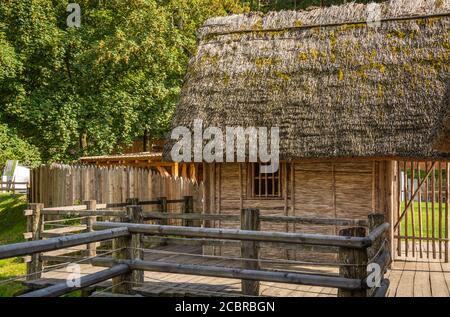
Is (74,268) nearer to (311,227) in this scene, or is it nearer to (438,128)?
(311,227)

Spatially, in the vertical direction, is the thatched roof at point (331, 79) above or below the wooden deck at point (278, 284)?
above

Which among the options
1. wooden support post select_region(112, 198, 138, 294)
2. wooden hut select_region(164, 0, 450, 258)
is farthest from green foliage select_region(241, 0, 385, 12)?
wooden support post select_region(112, 198, 138, 294)

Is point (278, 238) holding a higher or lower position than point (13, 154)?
lower

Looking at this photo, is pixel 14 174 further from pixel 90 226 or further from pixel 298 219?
pixel 298 219

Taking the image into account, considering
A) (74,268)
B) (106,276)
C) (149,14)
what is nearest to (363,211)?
(74,268)

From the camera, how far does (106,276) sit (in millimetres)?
5801

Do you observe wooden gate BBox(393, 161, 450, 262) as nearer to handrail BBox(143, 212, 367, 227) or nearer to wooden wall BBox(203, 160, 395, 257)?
wooden wall BBox(203, 160, 395, 257)

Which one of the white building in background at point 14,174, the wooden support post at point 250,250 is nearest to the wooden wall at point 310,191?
the wooden support post at point 250,250

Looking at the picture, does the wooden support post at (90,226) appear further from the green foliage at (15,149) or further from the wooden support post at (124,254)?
the green foliage at (15,149)

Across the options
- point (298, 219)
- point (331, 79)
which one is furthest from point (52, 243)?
point (331, 79)

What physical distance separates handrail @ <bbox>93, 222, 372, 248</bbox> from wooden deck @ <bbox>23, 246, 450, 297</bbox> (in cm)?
80

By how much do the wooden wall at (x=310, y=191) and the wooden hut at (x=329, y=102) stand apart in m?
0.02

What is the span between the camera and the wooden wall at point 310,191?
37.6 feet

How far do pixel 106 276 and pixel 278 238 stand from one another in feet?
6.34
